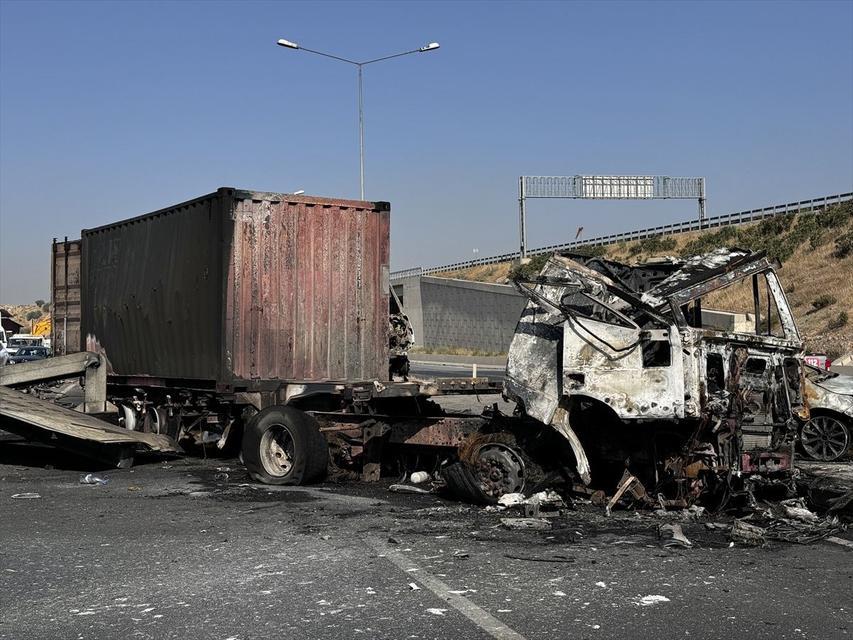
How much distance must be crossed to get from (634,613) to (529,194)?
64.8 meters

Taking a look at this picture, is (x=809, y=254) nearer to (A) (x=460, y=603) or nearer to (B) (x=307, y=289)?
(B) (x=307, y=289)

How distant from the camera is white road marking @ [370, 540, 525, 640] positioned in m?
4.80

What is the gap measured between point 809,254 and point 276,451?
42060mm

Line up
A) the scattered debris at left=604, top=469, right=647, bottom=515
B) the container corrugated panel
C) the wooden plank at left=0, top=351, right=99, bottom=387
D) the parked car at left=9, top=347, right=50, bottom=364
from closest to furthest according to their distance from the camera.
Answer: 1. the scattered debris at left=604, top=469, right=647, bottom=515
2. the wooden plank at left=0, top=351, right=99, bottom=387
3. the container corrugated panel
4. the parked car at left=9, top=347, right=50, bottom=364

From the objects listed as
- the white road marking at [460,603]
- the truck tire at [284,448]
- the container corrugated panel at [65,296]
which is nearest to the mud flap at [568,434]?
the white road marking at [460,603]

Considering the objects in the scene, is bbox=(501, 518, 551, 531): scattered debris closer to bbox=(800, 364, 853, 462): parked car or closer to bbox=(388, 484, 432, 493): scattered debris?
bbox=(388, 484, 432, 493): scattered debris

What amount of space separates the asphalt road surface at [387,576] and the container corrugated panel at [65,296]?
7468mm

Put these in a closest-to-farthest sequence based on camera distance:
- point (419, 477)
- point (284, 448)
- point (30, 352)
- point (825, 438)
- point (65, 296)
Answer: point (419, 477) < point (284, 448) < point (825, 438) < point (65, 296) < point (30, 352)

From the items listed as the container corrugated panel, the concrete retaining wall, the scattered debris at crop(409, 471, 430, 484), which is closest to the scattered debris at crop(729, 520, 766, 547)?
the scattered debris at crop(409, 471, 430, 484)

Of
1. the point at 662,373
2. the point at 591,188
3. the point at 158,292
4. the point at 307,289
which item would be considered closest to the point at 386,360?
the point at 307,289

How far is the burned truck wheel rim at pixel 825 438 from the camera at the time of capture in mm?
11055

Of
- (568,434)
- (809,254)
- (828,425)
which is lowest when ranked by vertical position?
(828,425)

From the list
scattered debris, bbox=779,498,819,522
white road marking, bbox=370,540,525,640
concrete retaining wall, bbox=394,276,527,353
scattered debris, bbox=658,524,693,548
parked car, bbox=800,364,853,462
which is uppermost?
concrete retaining wall, bbox=394,276,527,353

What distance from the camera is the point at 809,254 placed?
46.7m
